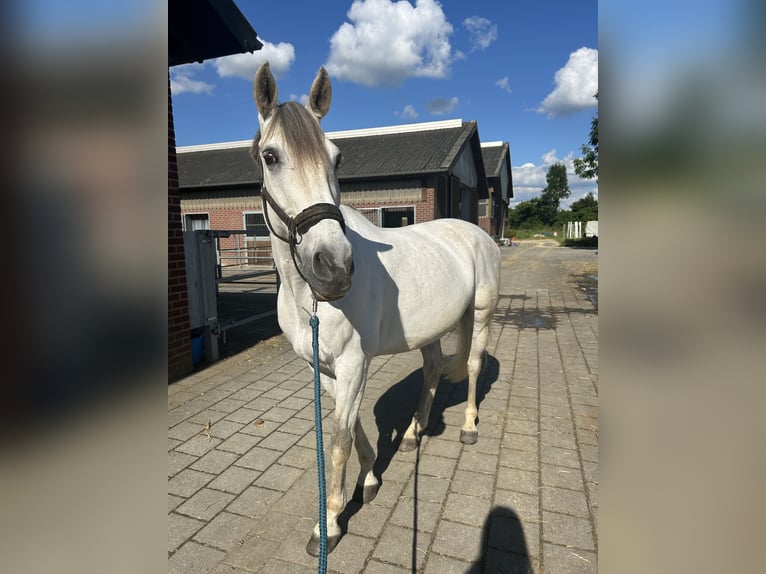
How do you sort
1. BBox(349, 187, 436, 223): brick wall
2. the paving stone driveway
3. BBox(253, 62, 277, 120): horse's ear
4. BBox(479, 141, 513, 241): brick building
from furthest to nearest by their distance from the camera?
BBox(479, 141, 513, 241): brick building → BBox(349, 187, 436, 223): brick wall → the paving stone driveway → BBox(253, 62, 277, 120): horse's ear

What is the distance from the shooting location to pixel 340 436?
2.27 m

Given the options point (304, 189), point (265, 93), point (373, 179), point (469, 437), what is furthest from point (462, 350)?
point (373, 179)

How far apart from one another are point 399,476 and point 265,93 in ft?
8.07

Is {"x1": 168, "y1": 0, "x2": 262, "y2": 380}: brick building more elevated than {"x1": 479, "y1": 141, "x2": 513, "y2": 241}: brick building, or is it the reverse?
{"x1": 479, "y1": 141, "x2": 513, "y2": 241}: brick building

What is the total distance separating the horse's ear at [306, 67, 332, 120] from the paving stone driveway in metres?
2.24

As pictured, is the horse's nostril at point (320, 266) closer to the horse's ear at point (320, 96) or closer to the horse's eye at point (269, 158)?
the horse's eye at point (269, 158)

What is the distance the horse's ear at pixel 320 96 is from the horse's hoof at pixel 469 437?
257 cm

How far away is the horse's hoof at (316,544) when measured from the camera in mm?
2148

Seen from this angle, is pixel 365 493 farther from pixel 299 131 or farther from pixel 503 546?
pixel 299 131

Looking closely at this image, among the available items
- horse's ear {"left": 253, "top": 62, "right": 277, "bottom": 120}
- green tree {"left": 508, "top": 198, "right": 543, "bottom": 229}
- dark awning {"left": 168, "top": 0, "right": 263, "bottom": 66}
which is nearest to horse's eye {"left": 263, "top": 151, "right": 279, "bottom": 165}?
horse's ear {"left": 253, "top": 62, "right": 277, "bottom": 120}

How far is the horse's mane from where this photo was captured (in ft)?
5.31

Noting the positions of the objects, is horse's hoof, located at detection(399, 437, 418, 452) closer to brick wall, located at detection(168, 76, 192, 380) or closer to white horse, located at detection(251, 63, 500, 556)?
white horse, located at detection(251, 63, 500, 556)
